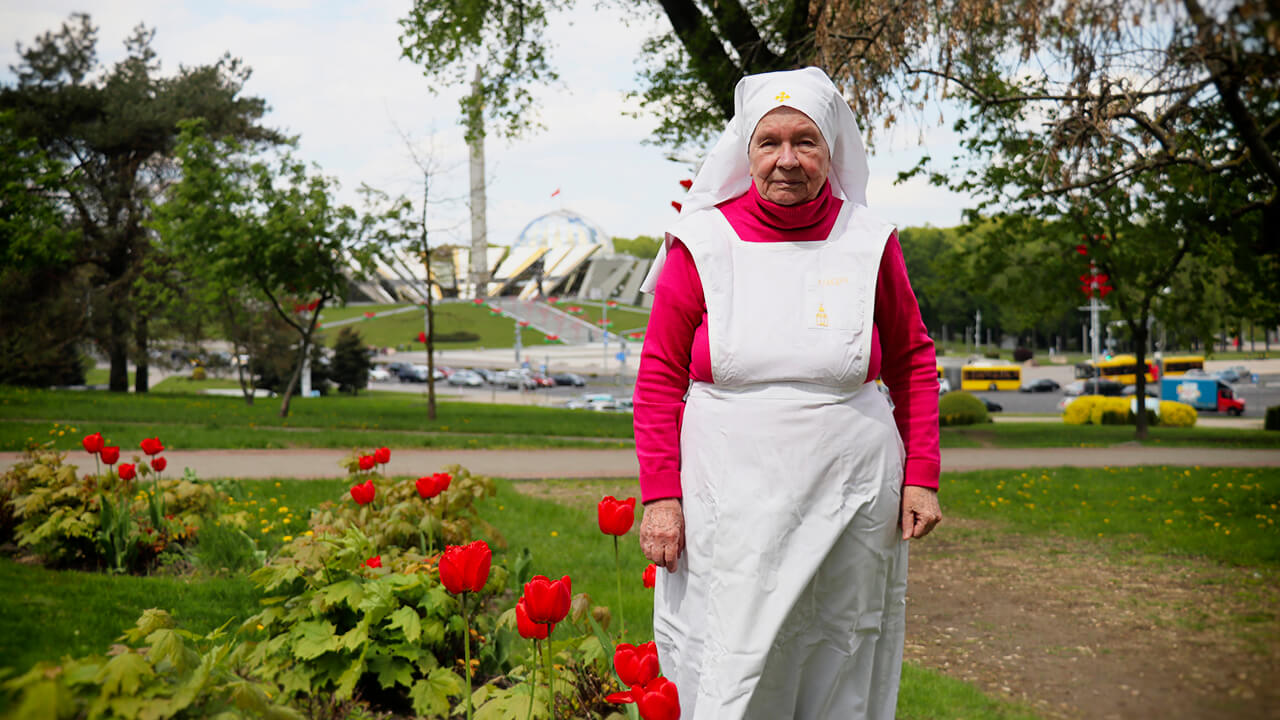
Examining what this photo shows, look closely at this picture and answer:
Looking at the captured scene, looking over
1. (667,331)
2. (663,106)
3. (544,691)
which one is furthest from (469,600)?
(663,106)

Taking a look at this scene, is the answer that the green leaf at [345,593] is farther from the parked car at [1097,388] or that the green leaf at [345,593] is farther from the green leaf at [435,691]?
Result: the parked car at [1097,388]

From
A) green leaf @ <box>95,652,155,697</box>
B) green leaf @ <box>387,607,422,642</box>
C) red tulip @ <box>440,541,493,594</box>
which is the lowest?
green leaf @ <box>387,607,422,642</box>

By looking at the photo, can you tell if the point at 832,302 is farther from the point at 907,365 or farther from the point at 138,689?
the point at 138,689

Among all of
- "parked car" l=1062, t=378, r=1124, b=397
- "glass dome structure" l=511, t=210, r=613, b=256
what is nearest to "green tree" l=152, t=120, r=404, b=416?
"parked car" l=1062, t=378, r=1124, b=397

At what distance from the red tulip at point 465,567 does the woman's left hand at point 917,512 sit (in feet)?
3.62

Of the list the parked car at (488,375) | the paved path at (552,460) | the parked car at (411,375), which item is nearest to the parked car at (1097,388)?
the parked car at (488,375)

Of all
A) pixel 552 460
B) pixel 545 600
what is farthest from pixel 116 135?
pixel 545 600

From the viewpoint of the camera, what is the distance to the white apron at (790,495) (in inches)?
89.0

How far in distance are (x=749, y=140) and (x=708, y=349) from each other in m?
0.58

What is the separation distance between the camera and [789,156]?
2352mm

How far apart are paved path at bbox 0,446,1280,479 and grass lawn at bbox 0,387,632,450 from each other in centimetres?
80

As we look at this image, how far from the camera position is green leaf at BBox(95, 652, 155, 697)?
4.72 feet

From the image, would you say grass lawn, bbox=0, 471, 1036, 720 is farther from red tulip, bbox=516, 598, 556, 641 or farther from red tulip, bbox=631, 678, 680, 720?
red tulip, bbox=631, 678, 680, 720

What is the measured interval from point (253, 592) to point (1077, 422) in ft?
85.2
